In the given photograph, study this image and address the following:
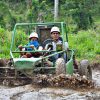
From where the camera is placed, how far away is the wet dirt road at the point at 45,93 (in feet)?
23.7

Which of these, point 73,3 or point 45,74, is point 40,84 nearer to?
point 45,74

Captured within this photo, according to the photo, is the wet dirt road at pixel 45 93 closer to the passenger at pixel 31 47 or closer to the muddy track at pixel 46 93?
the muddy track at pixel 46 93

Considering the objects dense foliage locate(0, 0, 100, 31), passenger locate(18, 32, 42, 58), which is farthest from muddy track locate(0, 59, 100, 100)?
dense foliage locate(0, 0, 100, 31)

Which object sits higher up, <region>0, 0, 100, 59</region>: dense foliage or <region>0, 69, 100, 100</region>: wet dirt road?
<region>0, 0, 100, 59</region>: dense foliage

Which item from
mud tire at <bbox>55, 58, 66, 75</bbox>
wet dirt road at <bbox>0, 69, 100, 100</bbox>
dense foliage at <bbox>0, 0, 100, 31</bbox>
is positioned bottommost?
wet dirt road at <bbox>0, 69, 100, 100</bbox>

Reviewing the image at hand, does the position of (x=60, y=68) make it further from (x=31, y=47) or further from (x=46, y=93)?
(x=31, y=47)

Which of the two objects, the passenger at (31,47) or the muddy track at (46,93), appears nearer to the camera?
the muddy track at (46,93)

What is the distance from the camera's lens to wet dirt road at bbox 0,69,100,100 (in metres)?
7.21

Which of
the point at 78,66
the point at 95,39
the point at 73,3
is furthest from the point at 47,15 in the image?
the point at 78,66

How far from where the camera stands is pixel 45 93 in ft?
24.9

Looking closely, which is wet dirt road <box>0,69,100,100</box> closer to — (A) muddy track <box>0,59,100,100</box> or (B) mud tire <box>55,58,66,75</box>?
(A) muddy track <box>0,59,100,100</box>

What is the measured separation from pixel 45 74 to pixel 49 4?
2509cm

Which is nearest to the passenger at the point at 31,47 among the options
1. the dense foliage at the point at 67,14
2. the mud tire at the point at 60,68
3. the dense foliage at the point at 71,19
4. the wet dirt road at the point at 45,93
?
the wet dirt road at the point at 45,93

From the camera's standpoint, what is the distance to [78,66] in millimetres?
9430
